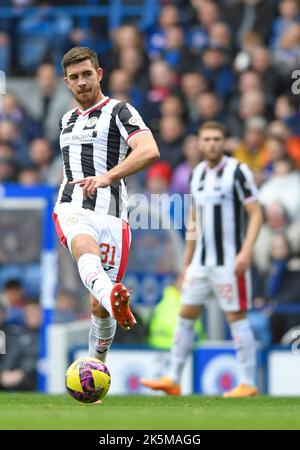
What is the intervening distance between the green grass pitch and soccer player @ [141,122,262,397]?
3.83 feet

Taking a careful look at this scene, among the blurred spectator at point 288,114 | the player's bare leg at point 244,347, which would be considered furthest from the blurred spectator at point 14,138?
the player's bare leg at point 244,347

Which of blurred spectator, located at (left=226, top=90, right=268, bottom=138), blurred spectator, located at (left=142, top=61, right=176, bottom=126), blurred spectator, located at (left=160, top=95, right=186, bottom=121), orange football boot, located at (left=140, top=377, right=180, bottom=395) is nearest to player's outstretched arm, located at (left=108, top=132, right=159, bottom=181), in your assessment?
orange football boot, located at (left=140, top=377, right=180, bottom=395)

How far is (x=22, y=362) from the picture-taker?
500 inches

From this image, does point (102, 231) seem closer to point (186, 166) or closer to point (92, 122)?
point (92, 122)

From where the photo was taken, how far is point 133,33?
1636 cm

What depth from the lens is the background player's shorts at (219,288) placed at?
10227mm

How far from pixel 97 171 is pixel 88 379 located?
5.01 ft

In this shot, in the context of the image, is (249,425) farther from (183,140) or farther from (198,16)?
(198,16)

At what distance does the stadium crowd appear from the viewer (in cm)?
1289

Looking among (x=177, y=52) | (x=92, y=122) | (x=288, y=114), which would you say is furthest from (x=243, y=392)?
(x=177, y=52)

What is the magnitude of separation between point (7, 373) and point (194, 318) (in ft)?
10.0

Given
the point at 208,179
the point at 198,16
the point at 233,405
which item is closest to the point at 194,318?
the point at 208,179

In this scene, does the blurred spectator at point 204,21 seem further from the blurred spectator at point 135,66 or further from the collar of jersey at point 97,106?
the collar of jersey at point 97,106

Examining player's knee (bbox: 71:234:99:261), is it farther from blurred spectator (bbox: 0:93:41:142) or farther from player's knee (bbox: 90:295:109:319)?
blurred spectator (bbox: 0:93:41:142)
